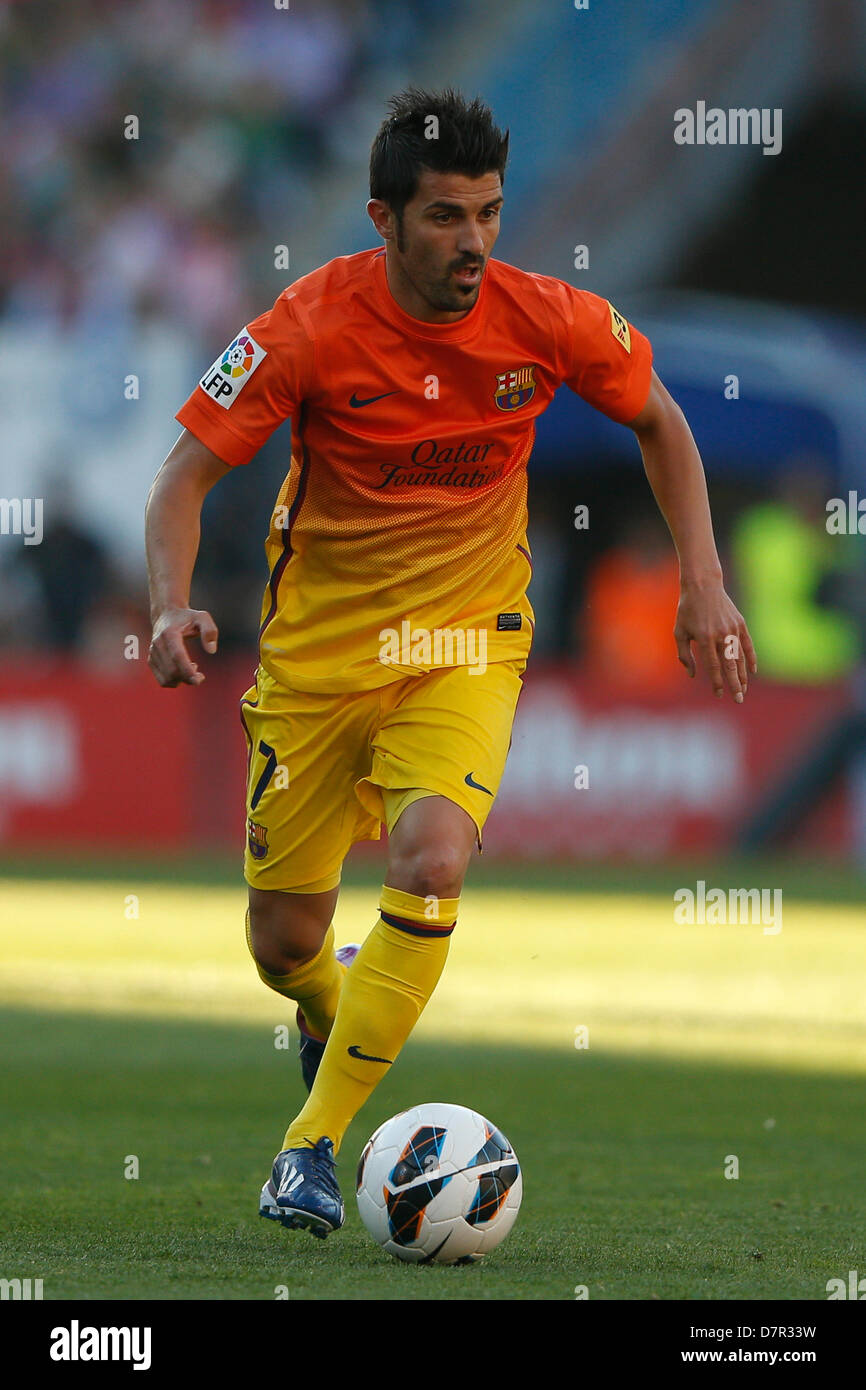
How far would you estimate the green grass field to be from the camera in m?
4.21

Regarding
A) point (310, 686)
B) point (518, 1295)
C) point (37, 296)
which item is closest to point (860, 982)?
point (310, 686)

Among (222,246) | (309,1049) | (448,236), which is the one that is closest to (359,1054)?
(309,1049)

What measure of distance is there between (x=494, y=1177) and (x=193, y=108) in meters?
17.4

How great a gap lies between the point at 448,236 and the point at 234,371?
58 centimetres

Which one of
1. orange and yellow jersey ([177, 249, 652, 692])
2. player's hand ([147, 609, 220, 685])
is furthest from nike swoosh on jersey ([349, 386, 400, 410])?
player's hand ([147, 609, 220, 685])

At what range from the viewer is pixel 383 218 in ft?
15.5

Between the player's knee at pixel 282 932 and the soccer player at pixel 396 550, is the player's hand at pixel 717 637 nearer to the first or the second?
the soccer player at pixel 396 550

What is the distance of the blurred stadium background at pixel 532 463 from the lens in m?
12.9

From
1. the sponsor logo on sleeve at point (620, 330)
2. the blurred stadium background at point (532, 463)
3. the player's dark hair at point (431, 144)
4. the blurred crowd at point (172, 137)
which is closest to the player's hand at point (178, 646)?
the player's dark hair at point (431, 144)

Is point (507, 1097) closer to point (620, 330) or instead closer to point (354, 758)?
point (354, 758)

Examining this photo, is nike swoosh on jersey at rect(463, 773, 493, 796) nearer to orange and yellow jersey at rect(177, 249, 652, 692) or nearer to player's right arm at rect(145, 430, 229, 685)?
orange and yellow jersey at rect(177, 249, 652, 692)

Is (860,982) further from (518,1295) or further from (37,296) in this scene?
(37,296)

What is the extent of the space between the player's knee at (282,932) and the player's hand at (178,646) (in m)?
1.04
